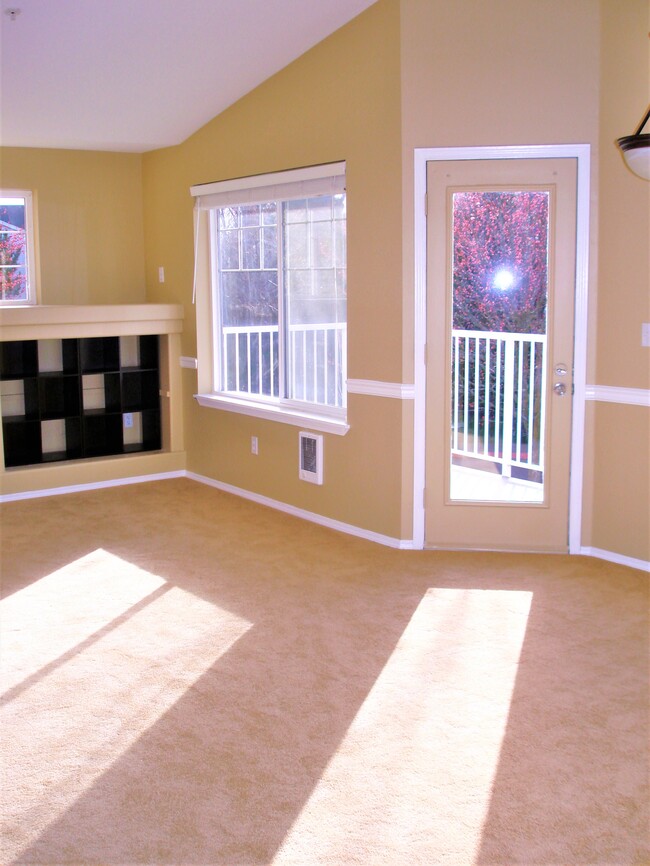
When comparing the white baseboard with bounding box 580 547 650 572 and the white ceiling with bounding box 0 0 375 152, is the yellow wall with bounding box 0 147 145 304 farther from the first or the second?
the white baseboard with bounding box 580 547 650 572

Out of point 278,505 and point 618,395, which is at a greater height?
point 618,395

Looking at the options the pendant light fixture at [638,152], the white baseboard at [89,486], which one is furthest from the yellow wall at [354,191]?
the pendant light fixture at [638,152]

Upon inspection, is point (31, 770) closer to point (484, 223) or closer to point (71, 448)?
point (484, 223)

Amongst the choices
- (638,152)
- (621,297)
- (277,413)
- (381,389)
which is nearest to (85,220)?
(277,413)

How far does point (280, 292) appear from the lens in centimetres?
549

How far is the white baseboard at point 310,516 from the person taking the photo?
15.9 ft

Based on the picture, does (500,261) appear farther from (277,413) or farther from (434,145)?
(277,413)

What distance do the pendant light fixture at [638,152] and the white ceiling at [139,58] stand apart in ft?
5.54

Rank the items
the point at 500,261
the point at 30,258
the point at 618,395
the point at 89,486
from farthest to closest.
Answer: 1. the point at 30,258
2. the point at 89,486
3. the point at 500,261
4. the point at 618,395

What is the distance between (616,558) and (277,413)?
2122 mm

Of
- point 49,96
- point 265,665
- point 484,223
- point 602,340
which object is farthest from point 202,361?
point 265,665

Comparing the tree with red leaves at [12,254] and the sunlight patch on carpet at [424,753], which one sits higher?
the tree with red leaves at [12,254]

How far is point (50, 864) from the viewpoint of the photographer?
2.28 meters

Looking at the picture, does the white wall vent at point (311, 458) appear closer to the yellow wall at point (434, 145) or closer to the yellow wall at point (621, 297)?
the yellow wall at point (434, 145)
